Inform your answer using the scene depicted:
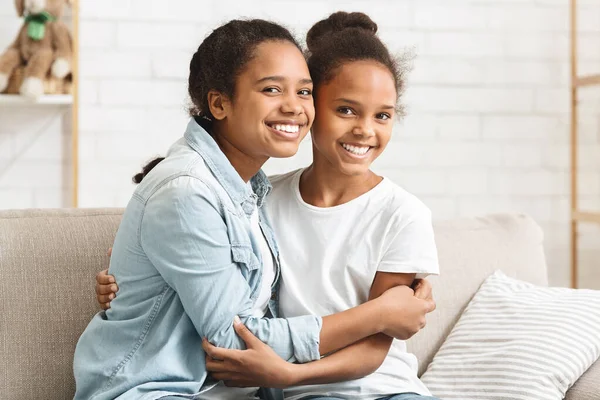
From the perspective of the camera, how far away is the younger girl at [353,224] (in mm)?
1529

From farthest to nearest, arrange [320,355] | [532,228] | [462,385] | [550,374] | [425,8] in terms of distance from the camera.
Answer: [425,8] < [532,228] < [462,385] < [550,374] < [320,355]

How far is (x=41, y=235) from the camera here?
176 centimetres

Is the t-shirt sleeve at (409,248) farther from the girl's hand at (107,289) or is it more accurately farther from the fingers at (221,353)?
the girl's hand at (107,289)

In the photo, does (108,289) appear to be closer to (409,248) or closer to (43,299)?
(43,299)

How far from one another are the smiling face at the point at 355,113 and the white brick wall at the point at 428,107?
1.49 m

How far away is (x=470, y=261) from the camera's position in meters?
2.05

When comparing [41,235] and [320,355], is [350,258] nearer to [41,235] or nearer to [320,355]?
[320,355]

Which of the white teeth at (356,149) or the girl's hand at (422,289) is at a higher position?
the white teeth at (356,149)

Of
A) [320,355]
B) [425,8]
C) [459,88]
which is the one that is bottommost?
[320,355]

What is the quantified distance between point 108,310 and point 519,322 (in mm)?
890

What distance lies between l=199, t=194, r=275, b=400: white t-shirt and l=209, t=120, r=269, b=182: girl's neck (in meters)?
0.07

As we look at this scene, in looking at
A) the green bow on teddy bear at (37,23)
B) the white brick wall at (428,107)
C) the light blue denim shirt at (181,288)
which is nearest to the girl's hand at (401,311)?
the light blue denim shirt at (181,288)

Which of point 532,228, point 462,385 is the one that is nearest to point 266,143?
point 462,385

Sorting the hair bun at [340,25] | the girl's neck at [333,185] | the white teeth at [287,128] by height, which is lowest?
the girl's neck at [333,185]
